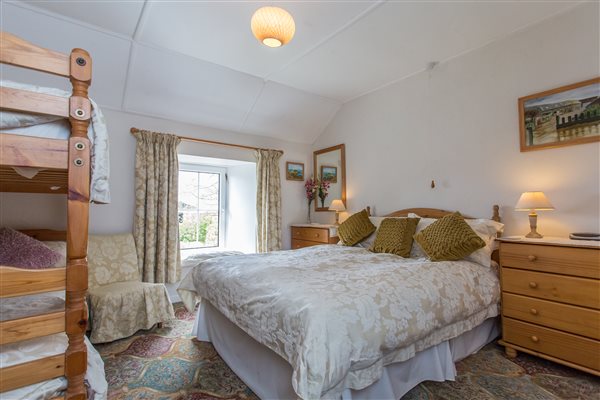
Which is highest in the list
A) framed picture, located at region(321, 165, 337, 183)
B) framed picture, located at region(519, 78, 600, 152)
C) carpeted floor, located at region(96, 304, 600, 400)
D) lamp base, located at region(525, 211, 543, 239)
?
framed picture, located at region(519, 78, 600, 152)

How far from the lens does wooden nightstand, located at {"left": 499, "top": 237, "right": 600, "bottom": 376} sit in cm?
181

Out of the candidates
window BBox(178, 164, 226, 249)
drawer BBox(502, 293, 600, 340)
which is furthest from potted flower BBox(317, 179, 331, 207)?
drawer BBox(502, 293, 600, 340)

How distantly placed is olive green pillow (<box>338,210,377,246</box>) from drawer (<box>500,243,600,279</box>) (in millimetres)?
1271

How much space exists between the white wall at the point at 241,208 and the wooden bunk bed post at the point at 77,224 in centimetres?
337

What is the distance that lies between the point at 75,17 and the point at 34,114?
6.88 feet

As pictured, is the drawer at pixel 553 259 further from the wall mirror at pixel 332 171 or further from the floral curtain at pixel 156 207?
the floral curtain at pixel 156 207

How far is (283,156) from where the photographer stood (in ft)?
15.1

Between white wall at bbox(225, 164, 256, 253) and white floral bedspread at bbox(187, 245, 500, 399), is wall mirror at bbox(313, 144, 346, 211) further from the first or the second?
white floral bedspread at bbox(187, 245, 500, 399)

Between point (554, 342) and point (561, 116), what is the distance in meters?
1.77

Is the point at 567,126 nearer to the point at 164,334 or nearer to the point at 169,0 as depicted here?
the point at 169,0

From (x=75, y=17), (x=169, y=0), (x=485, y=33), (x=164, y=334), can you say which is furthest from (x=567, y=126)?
(x=75, y=17)

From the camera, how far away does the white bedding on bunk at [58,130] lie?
0.96 meters

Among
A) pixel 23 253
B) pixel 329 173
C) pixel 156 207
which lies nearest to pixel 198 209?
pixel 156 207

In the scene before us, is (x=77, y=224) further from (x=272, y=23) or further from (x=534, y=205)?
(x=534, y=205)
